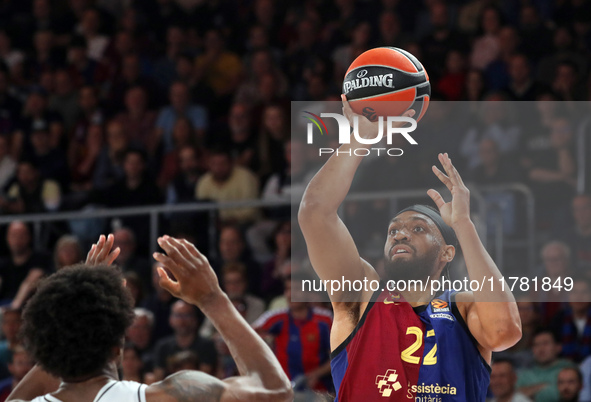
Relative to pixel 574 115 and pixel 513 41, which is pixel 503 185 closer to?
pixel 574 115

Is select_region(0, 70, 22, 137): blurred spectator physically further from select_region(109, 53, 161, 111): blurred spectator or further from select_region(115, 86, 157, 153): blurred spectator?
select_region(115, 86, 157, 153): blurred spectator

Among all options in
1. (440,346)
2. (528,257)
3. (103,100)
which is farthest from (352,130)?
(103,100)

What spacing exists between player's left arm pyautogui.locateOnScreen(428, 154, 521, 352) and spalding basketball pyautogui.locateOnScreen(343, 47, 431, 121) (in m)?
0.40

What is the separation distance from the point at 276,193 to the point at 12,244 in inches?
110

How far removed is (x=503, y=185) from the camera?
7.42 meters

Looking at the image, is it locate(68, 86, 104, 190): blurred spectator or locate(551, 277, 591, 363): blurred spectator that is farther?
locate(68, 86, 104, 190): blurred spectator

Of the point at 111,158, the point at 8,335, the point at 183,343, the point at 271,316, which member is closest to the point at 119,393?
the point at 271,316

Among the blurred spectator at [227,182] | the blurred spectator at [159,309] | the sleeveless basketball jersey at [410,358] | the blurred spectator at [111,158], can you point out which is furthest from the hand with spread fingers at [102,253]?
the blurred spectator at [111,158]

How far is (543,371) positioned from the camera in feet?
22.3

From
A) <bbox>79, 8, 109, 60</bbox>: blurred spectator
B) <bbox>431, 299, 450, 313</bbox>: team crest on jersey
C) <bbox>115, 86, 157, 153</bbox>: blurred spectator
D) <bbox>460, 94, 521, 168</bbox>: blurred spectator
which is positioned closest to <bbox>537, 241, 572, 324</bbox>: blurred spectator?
<bbox>460, 94, 521, 168</bbox>: blurred spectator

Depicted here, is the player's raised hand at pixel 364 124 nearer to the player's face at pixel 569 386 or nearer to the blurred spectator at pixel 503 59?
the player's face at pixel 569 386

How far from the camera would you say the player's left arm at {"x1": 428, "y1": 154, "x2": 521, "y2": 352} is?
3551 mm

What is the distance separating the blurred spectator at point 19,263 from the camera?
9016 millimetres

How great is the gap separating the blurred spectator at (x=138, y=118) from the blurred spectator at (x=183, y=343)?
3.46 metres
